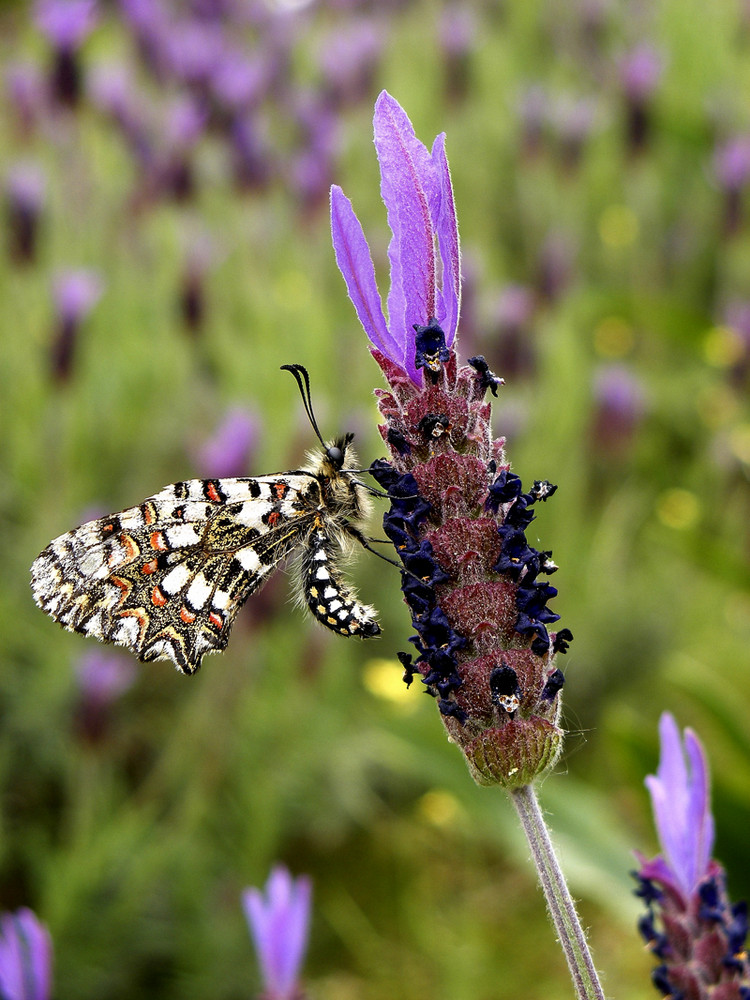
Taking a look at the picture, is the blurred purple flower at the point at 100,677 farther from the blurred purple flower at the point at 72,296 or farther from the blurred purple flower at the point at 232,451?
the blurred purple flower at the point at 72,296

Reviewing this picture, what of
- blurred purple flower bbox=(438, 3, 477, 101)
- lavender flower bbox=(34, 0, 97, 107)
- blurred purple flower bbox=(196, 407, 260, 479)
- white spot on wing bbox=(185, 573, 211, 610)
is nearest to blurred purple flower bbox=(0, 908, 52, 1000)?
white spot on wing bbox=(185, 573, 211, 610)

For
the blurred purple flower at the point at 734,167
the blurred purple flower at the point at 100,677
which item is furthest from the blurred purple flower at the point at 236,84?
the blurred purple flower at the point at 100,677

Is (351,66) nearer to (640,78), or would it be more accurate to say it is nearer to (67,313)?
(640,78)

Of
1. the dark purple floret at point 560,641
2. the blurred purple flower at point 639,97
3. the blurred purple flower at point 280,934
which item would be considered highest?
the blurred purple flower at point 639,97

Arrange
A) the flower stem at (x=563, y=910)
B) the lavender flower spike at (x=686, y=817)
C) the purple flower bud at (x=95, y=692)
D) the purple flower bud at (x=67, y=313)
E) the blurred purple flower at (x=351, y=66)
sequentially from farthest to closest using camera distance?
the blurred purple flower at (x=351, y=66) < the purple flower bud at (x=67, y=313) < the purple flower bud at (x=95, y=692) < the lavender flower spike at (x=686, y=817) < the flower stem at (x=563, y=910)

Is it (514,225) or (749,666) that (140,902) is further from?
(514,225)

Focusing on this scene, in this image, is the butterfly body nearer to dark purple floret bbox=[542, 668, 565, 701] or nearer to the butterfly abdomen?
the butterfly abdomen

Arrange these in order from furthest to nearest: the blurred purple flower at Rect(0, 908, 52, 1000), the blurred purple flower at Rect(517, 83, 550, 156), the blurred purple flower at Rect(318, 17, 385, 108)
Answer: the blurred purple flower at Rect(318, 17, 385, 108) → the blurred purple flower at Rect(517, 83, 550, 156) → the blurred purple flower at Rect(0, 908, 52, 1000)

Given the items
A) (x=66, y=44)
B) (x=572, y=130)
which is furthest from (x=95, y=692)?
(x=572, y=130)
